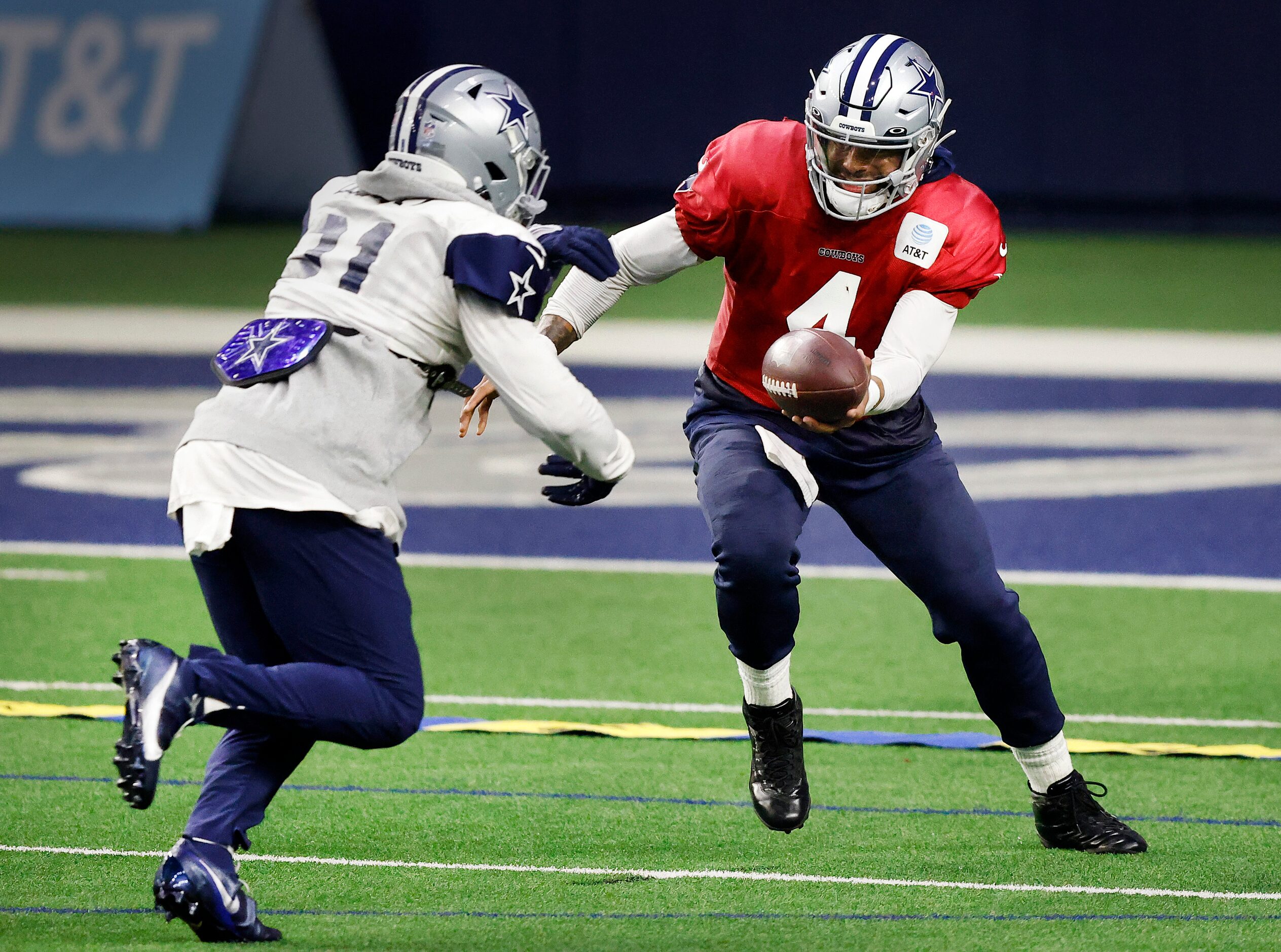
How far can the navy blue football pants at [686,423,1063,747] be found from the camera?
465 cm

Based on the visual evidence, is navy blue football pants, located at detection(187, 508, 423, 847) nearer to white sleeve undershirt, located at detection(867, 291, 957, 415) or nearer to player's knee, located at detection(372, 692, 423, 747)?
player's knee, located at detection(372, 692, 423, 747)

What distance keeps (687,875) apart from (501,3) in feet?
61.2

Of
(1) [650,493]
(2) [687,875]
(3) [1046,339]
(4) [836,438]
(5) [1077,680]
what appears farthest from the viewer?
(3) [1046,339]

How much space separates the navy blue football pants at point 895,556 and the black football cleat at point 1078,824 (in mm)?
154

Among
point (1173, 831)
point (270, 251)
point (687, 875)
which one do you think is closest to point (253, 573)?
point (687, 875)

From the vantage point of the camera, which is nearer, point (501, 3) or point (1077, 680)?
point (1077, 680)

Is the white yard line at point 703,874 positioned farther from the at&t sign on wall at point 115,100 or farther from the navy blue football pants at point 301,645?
the at&t sign on wall at point 115,100

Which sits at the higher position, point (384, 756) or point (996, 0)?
point (384, 756)

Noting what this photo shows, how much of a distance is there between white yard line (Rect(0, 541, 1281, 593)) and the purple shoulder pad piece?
4710mm

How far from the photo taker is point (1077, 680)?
684 centimetres

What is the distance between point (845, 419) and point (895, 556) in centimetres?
44

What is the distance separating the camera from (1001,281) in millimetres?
18859

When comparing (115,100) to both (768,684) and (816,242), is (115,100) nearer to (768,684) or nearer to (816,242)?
(816,242)

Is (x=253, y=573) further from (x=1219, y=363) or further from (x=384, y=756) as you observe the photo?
(x=1219, y=363)
